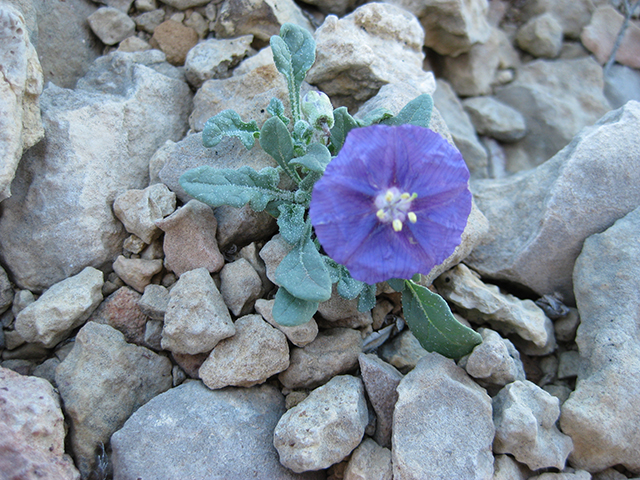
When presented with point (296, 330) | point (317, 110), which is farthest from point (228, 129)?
point (296, 330)

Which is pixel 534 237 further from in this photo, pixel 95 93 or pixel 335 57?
pixel 95 93

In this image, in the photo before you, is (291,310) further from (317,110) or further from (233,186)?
(317,110)

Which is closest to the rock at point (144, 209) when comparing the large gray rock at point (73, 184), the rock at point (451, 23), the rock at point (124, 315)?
the large gray rock at point (73, 184)

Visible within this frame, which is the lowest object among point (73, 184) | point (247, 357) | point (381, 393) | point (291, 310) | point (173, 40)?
point (381, 393)

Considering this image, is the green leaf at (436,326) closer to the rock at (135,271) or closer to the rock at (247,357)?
the rock at (247,357)

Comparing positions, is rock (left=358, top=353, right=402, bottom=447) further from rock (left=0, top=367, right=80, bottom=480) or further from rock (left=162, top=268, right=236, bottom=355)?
rock (left=0, top=367, right=80, bottom=480)

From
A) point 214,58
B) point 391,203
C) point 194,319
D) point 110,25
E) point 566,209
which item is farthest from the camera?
point 110,25

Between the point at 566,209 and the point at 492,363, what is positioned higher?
the point at 566,209
